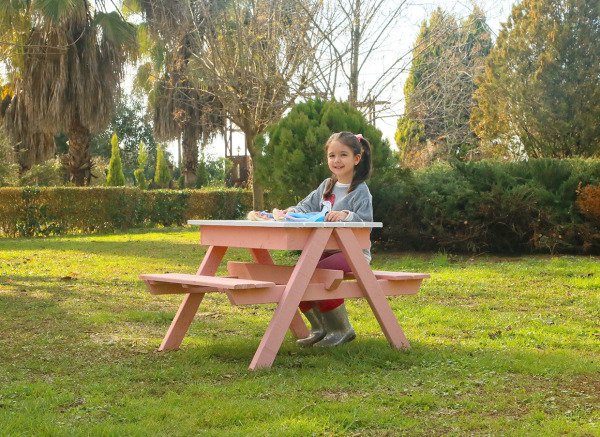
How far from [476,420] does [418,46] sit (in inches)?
575

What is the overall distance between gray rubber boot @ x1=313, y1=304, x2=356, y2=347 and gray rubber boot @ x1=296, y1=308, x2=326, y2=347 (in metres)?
0.04

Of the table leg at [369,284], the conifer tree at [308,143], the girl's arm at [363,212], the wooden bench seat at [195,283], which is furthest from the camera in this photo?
the conifer tree at [308,143]

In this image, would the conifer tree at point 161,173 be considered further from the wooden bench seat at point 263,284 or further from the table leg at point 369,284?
the table leg at point 369,284

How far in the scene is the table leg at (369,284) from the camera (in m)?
5.91

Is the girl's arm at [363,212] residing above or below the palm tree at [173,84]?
below

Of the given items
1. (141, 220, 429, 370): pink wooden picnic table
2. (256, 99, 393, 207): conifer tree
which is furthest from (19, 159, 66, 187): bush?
(141, 220, 429, 370): pink wooden picnic table

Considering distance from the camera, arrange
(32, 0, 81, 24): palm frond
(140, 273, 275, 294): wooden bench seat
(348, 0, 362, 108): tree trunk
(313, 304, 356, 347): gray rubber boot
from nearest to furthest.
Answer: (140, 273, 275, 294): wooden bench seat < (313, 304, 356, 347): gray rubber boot < (348, 0, 362, 108): tree trunk < (32, 0, 81, 24): palm frond

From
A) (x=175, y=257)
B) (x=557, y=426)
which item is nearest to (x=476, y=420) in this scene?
(x=557, y=426)

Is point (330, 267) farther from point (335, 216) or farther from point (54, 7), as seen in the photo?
point (54, 7)

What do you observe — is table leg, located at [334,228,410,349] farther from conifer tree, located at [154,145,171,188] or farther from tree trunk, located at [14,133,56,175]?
Answer: conifer tree, located at [154,145,171,188]

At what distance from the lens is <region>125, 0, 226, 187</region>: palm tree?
2225 centimetres

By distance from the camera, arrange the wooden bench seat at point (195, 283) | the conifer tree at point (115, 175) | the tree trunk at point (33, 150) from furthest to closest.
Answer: the conifer tree at point (115, 175) → the tree trunk at point (33, 150) → the wooden bench seat at point (195, 283)

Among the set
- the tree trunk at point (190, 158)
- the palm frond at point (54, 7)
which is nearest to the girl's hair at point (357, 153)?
the palm frond at point (54, 7)

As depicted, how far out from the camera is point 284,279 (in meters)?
6.52
